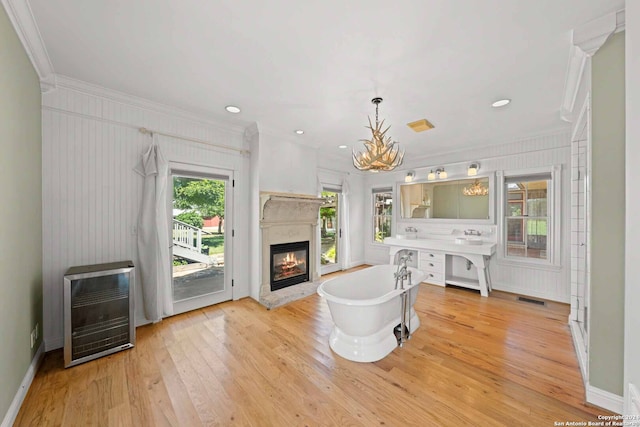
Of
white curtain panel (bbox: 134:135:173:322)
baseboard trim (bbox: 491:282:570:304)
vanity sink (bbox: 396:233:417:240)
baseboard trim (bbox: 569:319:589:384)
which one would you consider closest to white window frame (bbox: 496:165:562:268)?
baseboard trim (bbox: 491:282:570:304)

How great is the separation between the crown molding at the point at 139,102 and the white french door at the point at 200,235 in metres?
0.66

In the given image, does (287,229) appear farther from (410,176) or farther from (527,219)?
(527,219)

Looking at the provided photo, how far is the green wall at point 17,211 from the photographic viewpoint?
1.53 metres

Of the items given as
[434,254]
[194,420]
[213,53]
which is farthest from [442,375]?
[213,53]

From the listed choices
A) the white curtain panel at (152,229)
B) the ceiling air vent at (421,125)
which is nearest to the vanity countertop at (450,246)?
the ceiling air vent at (421,125)

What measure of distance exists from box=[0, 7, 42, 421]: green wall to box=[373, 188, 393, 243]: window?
5776mm

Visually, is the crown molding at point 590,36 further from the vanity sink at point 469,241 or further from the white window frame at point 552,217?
the vanity sink at point 469,241

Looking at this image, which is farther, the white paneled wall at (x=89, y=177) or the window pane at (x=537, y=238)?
the window pane at (x=537, y=238)

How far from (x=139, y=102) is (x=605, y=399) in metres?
5.15

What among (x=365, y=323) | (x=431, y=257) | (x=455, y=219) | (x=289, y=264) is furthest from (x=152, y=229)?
(x=455, y=219)

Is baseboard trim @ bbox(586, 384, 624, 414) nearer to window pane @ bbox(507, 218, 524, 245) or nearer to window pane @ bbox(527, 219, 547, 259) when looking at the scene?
window pane @ bbox(527, 219, 547, 259)

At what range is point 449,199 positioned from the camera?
502 cm

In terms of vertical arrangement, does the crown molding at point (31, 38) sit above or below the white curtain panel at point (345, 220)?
above

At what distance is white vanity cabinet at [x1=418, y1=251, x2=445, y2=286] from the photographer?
458 cm
